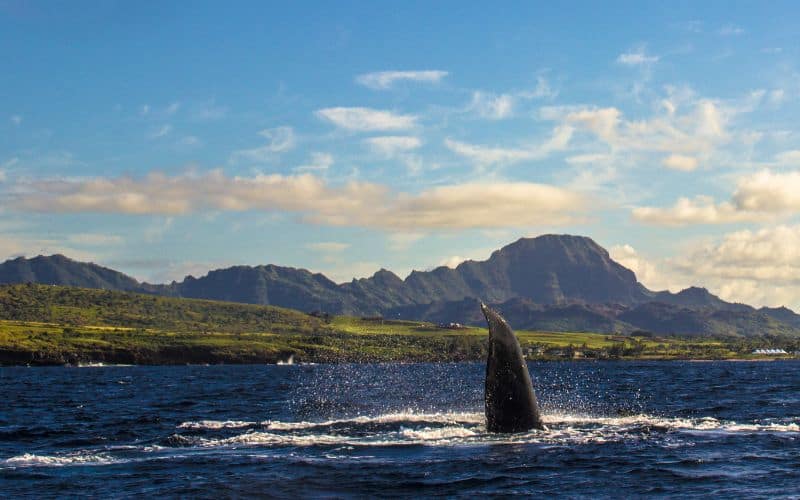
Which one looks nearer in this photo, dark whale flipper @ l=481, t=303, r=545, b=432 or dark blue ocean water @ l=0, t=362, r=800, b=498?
dark blue ocean water @ l=0, t=362, r=800, b=498

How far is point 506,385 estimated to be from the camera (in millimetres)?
35375

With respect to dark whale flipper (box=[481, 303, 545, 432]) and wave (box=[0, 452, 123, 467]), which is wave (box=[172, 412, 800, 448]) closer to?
dark whale flipper (box=[481, 303, 545, 432])

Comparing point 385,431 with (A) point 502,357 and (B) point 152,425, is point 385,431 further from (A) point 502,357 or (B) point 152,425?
(B) point 152,425

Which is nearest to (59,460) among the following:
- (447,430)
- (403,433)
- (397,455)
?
(397,455)

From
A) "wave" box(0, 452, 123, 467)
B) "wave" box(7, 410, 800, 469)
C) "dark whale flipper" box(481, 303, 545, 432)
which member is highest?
"dark whale flipper" box(481, 303, 545, 432)

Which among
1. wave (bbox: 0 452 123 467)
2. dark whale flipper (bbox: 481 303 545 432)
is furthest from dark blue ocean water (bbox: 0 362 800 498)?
dark whale flipper (bbox: 481 303 545 432)

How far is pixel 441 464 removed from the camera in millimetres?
31422

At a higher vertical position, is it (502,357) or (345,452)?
(502,357)

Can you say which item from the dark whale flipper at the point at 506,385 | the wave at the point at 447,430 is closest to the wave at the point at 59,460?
the wave at the point at 447,430

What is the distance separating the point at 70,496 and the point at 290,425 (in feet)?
65.5

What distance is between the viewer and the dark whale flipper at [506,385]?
1363 inches

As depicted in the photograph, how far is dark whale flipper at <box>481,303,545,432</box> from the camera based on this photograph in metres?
34.6

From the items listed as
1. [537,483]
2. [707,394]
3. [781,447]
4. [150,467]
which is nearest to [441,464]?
[537,483]

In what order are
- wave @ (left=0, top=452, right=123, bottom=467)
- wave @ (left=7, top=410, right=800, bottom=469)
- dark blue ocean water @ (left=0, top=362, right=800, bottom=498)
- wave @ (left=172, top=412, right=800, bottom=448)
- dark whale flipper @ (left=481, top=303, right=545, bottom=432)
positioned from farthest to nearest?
wave @ (left=172, top=412, right=800, bottom=448) < wave @ (left=7, top=410, right=800, bottom=469) < dark whale flipper @ (left=481, top=303, right=545, bottom=432) < wave @ (left=0, top=452, right=123, bottom=467) < dark blue ocean water @ (left=0, top=362, right=800, bottom=498)
